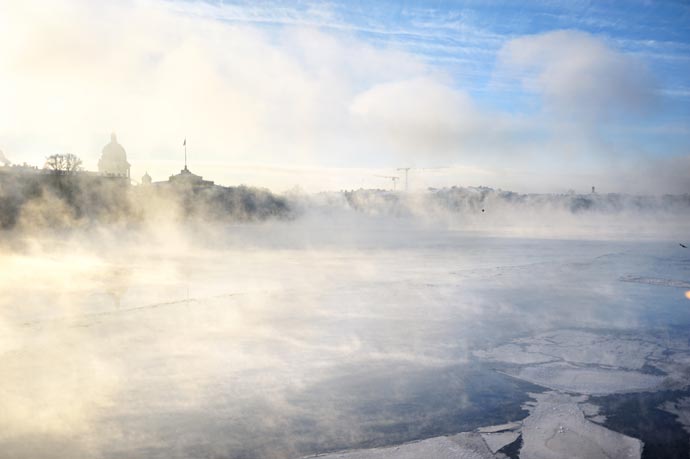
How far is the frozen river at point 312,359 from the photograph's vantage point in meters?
Result: 5.84

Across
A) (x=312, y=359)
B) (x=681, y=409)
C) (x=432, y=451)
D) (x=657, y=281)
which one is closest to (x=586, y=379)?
(x=681, y=409)

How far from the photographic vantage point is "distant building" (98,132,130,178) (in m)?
99.1

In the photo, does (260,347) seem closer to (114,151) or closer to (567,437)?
(567,437)

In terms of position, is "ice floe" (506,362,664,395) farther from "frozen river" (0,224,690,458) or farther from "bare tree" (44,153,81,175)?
"bare tree" (44,153,81,175)

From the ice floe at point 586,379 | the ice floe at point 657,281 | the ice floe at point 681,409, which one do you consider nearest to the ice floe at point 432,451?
the ice floe at point 586,379

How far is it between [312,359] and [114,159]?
102120mm

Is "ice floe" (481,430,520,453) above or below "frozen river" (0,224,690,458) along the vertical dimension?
below

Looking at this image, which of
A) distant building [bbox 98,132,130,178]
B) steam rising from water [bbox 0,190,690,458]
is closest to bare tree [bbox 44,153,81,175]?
distant building [bbox 98,132,130,178]

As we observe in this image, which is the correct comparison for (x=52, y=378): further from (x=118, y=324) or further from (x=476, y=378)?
(x=476, y=378)

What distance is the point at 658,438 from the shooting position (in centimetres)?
574

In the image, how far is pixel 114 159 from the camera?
99875 mm

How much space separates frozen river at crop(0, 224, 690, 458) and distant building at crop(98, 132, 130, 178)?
8866cm

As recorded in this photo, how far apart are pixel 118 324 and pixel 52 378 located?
10.4ft

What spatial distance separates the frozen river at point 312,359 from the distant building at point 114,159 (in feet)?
291
